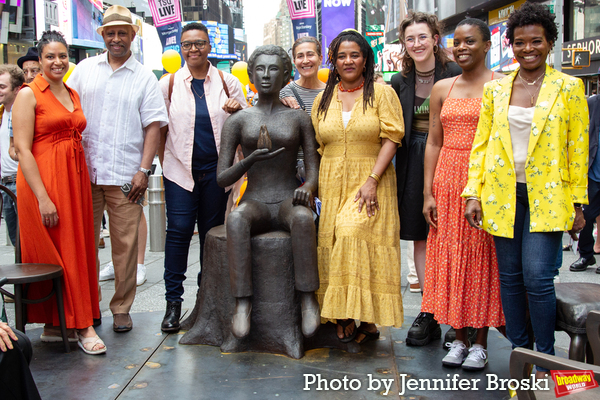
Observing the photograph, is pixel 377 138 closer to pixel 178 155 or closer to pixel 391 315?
pixel 391 315

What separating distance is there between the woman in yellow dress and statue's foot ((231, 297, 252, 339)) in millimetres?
481

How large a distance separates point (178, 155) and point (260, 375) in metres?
1.72

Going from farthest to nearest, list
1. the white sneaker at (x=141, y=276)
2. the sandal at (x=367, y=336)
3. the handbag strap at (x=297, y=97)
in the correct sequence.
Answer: the white sneaker at (x=141, y=276)
the handbag strap at (x=297, y=97)
the sandal at (x=367, y=336)

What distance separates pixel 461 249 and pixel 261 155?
136 cm

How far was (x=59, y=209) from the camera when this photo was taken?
373cm

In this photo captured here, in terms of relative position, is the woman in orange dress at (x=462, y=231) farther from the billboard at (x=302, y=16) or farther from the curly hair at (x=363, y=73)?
the billboard at (x=302, y=16)

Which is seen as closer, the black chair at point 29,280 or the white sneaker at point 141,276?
the black chair at point 29,280

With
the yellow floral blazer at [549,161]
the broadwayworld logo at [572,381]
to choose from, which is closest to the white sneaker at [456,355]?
the yellow floral blazer at [549,161]

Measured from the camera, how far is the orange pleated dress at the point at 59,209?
12.1ft

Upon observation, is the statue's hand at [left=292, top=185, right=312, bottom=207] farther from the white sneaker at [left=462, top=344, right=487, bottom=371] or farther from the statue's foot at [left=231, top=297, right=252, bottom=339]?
the white sneaker at [left=462, top=344, right=487, bottom=371]

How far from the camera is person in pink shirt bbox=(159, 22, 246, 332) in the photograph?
13.6 ft

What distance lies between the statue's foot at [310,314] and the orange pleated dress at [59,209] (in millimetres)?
1496

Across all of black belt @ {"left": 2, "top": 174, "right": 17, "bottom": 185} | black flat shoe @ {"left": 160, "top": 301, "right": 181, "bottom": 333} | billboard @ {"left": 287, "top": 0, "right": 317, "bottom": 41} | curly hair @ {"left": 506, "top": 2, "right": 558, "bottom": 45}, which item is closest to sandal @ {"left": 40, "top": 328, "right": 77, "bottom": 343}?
black flat shoe @ {"left": 160, "top": 301, "right": 181, "bottom": 333}

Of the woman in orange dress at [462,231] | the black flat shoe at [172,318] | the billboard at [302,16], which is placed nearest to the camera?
the woman in orange dress at [462,231]
